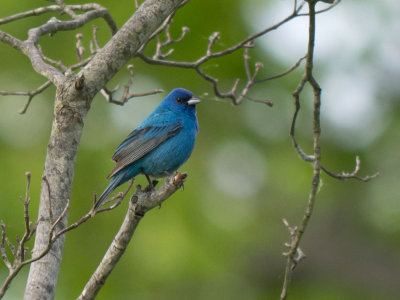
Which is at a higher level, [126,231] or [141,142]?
[126,231]

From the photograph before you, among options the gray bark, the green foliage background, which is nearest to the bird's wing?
the gray bark

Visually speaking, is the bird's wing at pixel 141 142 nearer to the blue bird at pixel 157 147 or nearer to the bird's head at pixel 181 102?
the blue bird at pixel 157 147

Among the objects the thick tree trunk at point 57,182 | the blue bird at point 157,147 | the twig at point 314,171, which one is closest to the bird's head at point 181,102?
the blue bird at point 157,147

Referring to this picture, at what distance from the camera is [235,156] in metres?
14.2

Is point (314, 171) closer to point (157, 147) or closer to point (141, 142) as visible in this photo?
point (157, 147)

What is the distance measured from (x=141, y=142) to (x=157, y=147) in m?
0.19

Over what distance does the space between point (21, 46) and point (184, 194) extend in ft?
24.0

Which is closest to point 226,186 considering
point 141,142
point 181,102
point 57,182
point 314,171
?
point 181,102

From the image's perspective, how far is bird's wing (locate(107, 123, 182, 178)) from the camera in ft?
24.7

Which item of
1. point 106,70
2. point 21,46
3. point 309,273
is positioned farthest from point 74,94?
point 309,273

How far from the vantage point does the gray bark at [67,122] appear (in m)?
4.72

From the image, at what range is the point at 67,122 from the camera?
5.15 metres

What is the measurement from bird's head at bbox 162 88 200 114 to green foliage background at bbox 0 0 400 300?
11.9 feet

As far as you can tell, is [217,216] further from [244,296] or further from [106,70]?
[106,70]
